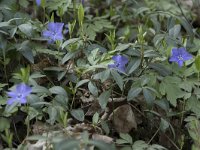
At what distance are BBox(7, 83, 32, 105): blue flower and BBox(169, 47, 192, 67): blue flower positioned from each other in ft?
2.70

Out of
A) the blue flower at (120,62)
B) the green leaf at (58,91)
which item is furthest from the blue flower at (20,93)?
the blue flower at (120,62)

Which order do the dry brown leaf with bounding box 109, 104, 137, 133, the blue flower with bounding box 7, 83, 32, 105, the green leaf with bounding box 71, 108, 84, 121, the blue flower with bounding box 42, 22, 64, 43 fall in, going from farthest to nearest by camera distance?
the blue flower with bounding box 42, 22, 64, 43 < the dry brown leaf with bounding box 109, 104, 137, 133 < the green leaf with bounding box 71, 108, 84, 121 < the blue flower with bounding box 7, 83, 32, 105

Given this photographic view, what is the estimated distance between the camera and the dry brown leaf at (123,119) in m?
2.52

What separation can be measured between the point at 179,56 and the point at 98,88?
46cm

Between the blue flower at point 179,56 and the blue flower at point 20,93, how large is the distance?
824 millimetres

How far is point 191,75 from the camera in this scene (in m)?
2.64

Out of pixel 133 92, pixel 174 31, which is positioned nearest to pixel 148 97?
pixel 133 92

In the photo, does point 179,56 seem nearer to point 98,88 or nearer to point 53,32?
point 98,88

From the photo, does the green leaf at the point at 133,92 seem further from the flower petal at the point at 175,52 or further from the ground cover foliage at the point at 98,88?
the flower petal at the point at 175,52

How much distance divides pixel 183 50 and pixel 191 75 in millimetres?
149

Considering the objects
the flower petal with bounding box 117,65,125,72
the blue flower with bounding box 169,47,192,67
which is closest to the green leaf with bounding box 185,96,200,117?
the blue flower with bounding box 169,47,192,67

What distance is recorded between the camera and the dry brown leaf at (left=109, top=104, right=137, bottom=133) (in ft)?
8.27

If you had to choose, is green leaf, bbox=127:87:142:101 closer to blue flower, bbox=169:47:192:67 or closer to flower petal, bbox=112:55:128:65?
flower petal, bbox=112:55:128:65

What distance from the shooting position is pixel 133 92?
234cm
